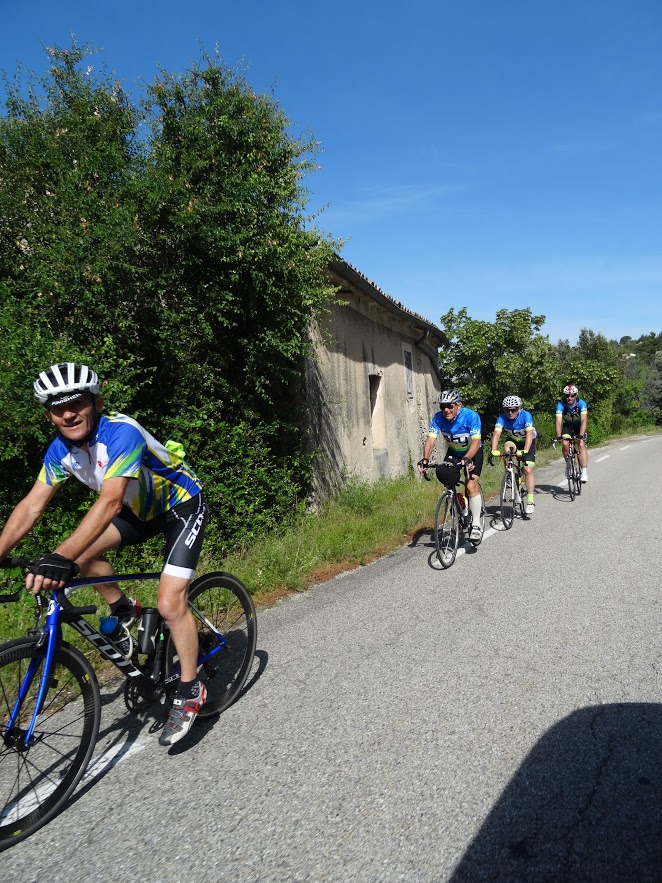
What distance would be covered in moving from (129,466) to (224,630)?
1.48 meters

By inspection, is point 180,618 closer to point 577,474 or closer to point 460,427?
point 460,427

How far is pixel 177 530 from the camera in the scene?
3.50 m

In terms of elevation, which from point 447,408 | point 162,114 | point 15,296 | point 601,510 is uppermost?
point 162,114

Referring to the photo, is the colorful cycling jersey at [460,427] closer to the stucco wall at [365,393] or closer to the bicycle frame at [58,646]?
the stucco wall at [365,393]

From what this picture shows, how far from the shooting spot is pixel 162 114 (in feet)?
26.7

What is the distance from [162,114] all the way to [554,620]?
7732 mm

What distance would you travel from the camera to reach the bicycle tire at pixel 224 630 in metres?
3.78

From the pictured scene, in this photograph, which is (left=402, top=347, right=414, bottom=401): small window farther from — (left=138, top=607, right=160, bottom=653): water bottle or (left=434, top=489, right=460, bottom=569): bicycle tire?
(left=138, top=607, right=160, bottom=653): water bottle

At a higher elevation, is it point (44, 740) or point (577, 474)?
point (44, 740)

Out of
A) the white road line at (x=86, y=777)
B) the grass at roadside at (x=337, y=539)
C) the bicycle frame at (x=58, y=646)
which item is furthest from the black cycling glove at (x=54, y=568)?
the grass at roadside at (x=337, y=539)

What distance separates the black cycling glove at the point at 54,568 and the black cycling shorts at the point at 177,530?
71 centimetres

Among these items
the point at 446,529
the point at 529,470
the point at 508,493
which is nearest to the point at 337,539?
the point at 446,529

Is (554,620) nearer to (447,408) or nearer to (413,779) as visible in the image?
(413,779)

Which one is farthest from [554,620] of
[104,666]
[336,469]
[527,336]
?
[527,336]
